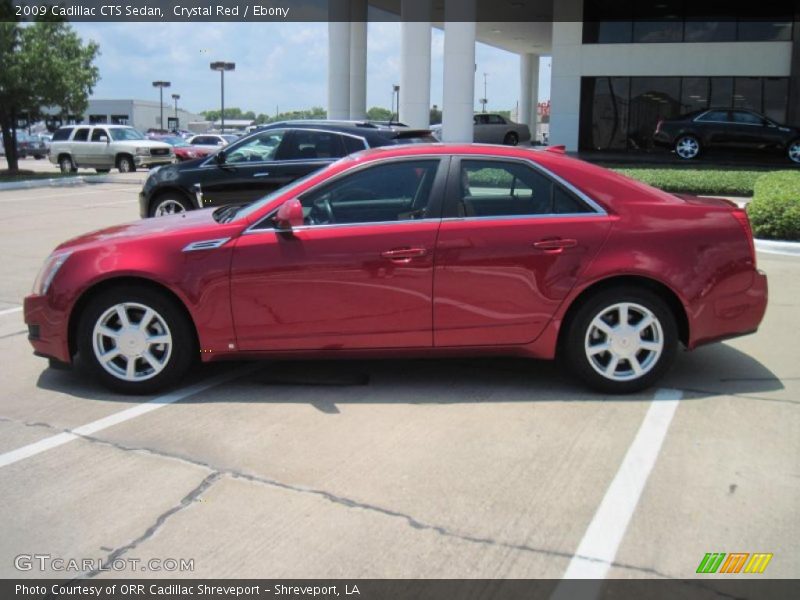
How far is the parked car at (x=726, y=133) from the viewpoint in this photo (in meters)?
22.2

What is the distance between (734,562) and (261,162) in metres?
8.73

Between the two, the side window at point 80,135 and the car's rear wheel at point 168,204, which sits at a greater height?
the side window at point 80,135

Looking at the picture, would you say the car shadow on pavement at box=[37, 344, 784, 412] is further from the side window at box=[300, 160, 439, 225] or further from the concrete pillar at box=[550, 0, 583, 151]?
the concrete pillar at box=[550, 0, 583, 151]

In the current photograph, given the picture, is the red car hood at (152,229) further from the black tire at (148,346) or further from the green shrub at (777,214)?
the green shrub at (777,214)

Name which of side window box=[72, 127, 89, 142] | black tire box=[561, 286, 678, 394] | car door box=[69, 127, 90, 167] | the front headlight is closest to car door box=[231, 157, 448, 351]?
black tire box=[561, 286, 678, 394]

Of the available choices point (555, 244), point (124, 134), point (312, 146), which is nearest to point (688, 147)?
point (312, 146)

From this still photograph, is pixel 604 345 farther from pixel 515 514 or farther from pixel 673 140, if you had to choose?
pixel 673 140

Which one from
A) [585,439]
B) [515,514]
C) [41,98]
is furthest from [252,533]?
[41,98]

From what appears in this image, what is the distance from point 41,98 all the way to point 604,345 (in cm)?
2489

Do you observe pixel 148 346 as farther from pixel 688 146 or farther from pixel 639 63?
pixel 639 63

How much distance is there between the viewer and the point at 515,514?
3.58 metres

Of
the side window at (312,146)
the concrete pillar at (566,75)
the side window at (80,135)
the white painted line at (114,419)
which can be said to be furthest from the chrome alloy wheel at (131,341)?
the side window at (80,135)

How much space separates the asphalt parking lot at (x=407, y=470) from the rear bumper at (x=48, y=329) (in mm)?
317
